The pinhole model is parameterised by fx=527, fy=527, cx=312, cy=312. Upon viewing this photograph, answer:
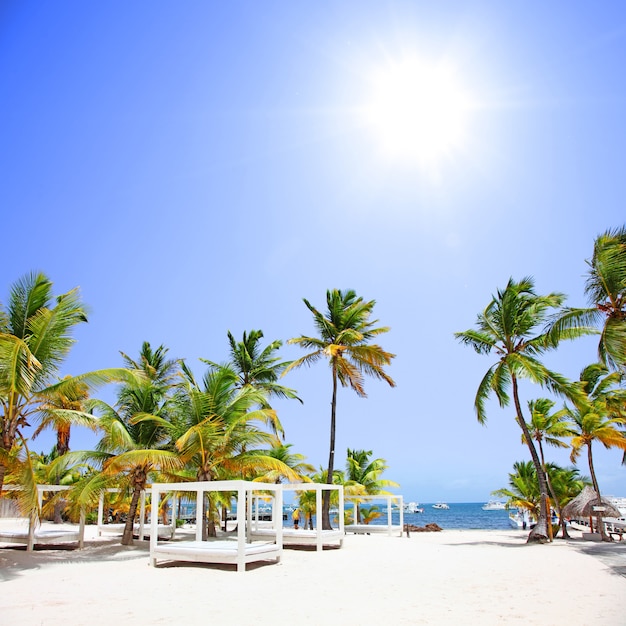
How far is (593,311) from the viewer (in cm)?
1345

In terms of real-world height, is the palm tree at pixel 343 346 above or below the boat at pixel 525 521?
above

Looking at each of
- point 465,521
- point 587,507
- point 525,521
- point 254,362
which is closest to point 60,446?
point 254,362

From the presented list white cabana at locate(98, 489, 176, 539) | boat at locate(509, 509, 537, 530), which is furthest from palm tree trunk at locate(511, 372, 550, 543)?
boat at locate(509, 509, 537, 530)

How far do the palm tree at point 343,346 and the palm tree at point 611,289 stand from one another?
8.32 metres

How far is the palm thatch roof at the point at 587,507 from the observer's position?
770 inches

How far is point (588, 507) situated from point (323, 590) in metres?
15.6

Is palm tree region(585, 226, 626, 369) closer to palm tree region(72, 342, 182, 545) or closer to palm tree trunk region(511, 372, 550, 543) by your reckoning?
palm tree trunk region(511, 372, 550, 543)

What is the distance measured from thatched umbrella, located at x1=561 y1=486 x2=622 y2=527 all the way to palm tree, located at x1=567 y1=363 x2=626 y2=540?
0.23 metres

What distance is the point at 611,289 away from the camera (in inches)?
492

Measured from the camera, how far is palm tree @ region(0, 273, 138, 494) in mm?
11344

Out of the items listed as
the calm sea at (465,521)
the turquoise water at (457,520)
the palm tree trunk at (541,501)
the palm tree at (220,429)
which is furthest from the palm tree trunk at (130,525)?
the calm sea at (465,521)

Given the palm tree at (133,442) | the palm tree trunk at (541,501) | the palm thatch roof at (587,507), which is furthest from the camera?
the palm thatch roof at (587,507)

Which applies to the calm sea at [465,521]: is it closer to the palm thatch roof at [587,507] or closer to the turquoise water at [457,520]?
the turquoise water at [457,520]

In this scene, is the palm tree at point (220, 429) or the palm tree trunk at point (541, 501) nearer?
the palm tree at point (220, 429)
